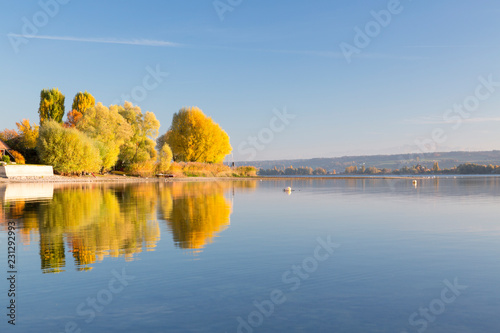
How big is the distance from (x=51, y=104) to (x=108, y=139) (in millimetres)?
23251

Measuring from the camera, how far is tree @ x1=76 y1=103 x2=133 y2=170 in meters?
73.4

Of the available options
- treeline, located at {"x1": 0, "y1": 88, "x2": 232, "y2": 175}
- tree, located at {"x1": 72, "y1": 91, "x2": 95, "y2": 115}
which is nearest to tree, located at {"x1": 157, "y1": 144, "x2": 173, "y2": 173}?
treeline, located at {"x1": 0, "y1": 88, "x2": 232, "y2": 175}

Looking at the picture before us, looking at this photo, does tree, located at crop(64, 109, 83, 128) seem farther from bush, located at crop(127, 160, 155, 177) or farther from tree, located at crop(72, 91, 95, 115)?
bush, located at crop(127, 160, 155, 177)

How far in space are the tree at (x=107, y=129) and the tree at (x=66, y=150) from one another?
4.67 meters

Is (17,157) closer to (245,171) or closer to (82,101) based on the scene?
(82,101)

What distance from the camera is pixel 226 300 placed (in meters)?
6.87

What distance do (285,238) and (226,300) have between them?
21.0 ft

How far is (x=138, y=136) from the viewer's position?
8288 cm

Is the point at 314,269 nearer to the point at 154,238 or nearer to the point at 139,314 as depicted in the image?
the point at 139,314

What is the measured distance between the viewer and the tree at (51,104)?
88.7 meters

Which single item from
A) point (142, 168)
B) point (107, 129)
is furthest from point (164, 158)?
point (107, 129)

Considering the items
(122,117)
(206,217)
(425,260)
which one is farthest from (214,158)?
(425,260)

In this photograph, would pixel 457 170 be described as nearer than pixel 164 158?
No

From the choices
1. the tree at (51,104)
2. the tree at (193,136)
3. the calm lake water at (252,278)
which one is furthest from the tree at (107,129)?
the calm lake water at (252,278)
